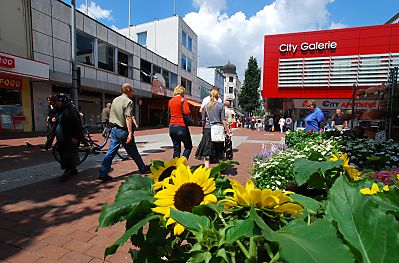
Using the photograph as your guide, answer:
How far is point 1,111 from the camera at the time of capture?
41.2 ft

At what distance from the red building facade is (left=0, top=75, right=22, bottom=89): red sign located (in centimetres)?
1700

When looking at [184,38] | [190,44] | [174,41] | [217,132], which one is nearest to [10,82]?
[217,132]

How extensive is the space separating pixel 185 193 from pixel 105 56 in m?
20.6

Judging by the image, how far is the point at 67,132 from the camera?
466 cm

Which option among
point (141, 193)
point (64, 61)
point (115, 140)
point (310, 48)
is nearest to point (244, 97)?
point (310, 48)

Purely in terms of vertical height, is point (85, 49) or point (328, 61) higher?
point (85, 49)

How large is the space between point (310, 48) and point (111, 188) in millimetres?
19666

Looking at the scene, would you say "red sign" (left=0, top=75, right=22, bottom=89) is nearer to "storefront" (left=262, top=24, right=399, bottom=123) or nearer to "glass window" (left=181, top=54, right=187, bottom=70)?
"storefront" (left=262, top=24, right=399, bottom=123)

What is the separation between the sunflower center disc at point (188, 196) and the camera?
745 mm

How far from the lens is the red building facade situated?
1767 cm

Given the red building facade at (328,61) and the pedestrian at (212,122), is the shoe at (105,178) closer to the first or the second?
the pedestrian at (212,122)

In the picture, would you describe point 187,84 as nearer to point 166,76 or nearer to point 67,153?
point 166,76

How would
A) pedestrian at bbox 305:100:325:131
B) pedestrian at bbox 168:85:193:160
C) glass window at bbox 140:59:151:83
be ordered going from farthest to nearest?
glass window at bbox 140:59:151:83 → pedestrian at bbox 305:100:325:131 → pedestrian at bbox 168:85:193:160

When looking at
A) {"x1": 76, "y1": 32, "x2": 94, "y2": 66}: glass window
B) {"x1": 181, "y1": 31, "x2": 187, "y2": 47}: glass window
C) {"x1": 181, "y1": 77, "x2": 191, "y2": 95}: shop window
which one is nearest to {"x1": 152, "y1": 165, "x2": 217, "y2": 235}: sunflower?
{"x1": 76, "y1": 32, "x2": 94, "y2": 66}: glass window
